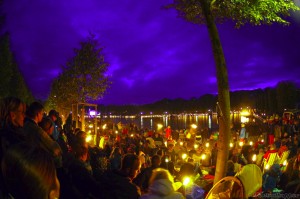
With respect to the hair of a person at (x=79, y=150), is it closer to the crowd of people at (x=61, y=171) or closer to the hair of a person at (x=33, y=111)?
the crowd of people at (x=61, y=171)

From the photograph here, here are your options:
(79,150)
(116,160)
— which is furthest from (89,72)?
(79,150)

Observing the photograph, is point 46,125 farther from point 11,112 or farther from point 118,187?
point 11,112

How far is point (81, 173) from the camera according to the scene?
4.99 meters

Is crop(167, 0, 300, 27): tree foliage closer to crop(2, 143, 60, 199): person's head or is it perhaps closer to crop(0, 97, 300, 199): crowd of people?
crop(0, 97, 300, 199): crowd of people

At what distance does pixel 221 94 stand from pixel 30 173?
587 cm

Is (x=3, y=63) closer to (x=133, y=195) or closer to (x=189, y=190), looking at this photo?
(x=189, y=190)

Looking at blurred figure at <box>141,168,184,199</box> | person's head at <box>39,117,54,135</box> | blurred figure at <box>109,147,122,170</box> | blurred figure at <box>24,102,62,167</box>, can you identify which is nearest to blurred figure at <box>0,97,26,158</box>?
blurred figure at <box>24,102,62,167</box>

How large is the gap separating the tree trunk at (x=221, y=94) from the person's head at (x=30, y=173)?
5.70 metres

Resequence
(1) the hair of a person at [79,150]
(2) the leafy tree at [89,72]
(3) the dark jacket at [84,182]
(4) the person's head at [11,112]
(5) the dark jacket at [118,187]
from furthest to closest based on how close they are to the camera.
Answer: (2) the leafy tree at [89,72]
(1) the hair of a person at [79,150]
(3) the dark jacket at [84,182]
(5) the dark jacket at [118,187]
(4) the person's head at [11,112]

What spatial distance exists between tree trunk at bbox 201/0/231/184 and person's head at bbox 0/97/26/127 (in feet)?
15.4

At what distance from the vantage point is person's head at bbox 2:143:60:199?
1736 millimetres

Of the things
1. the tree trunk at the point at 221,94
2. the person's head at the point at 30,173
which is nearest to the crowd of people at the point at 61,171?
the person's head at the point at 30,173

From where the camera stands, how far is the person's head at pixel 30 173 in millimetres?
1736

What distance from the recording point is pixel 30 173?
1.73 metres
